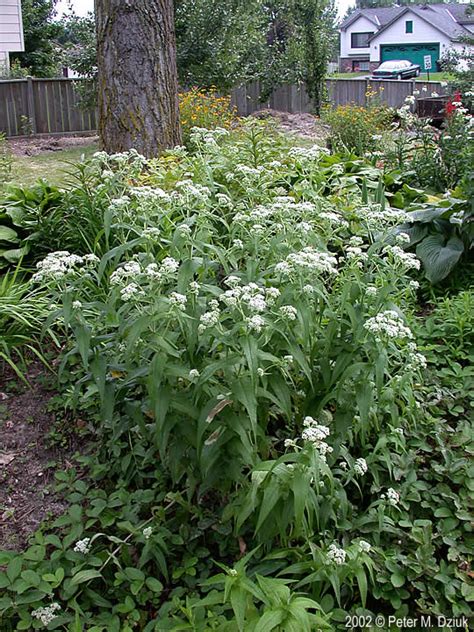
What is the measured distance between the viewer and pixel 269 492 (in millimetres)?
2027

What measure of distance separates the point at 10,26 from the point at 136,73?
49.6 feet

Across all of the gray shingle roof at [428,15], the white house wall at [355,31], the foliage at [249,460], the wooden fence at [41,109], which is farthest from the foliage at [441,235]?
the white house wall at [355,31]

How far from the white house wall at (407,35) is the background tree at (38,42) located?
4590 centimetres

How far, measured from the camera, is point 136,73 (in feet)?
16.8

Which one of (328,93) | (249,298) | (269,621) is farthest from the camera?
(328,93)

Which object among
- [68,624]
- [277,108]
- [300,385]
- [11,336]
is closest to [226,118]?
[11,336]

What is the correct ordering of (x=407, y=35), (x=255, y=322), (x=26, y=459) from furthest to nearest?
1. (x=407, y=35)
2. (x=26, y=459)
3. (x=255, y=322)

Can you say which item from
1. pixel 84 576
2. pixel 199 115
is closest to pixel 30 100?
pixel 199 115

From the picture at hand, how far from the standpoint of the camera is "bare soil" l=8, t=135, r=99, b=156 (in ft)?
43.1

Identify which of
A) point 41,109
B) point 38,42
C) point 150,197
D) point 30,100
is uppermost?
point 38,42

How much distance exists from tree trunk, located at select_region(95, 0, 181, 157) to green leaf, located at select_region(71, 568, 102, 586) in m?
3.57

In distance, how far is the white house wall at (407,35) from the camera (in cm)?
6031

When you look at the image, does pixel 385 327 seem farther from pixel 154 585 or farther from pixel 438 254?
pixel 438 254

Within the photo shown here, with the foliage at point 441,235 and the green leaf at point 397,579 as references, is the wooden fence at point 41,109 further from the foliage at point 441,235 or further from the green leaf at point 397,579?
the green leaf at point 397,579
